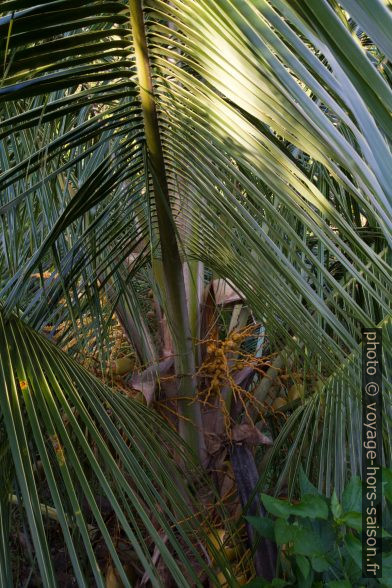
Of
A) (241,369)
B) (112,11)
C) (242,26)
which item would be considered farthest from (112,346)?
(242,26)

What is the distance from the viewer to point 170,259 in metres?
0.82

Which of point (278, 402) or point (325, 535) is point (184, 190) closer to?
point (325, 535)

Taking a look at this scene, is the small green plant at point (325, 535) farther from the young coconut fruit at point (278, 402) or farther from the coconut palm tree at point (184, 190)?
the young coconut fruit at point (278, 402)

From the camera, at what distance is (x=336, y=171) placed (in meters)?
0.41

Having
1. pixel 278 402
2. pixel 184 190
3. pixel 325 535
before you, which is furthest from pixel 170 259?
pixel 278 402

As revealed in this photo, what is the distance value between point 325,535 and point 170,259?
39cm

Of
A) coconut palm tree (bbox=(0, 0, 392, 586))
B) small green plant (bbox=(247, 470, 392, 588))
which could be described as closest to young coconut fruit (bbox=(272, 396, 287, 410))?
coconut palm tree (bbox=(0, 0, 392, 586))

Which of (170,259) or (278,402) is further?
(278,402)

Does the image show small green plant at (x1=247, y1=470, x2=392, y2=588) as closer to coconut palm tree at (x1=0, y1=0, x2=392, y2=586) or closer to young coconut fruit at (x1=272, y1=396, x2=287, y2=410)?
coconut palm tree at (x1=0, y1=0, x2=392, y2=586)

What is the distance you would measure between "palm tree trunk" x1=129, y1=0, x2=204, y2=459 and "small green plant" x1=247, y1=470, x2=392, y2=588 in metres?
0.29

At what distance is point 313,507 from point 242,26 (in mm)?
570

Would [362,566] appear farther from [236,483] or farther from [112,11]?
[112,11]

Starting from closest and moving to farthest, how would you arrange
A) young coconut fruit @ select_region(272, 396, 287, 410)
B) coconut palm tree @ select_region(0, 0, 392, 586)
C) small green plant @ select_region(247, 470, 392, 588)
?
1. coconut palm tree @ select_region(0, 0, 392, 586)
2. small green plant @ select_region(247, 470, 392, 588)
3. young coconut fruit @ select_region(272, 396, 287, 410)

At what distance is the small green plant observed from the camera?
0.71 meters
